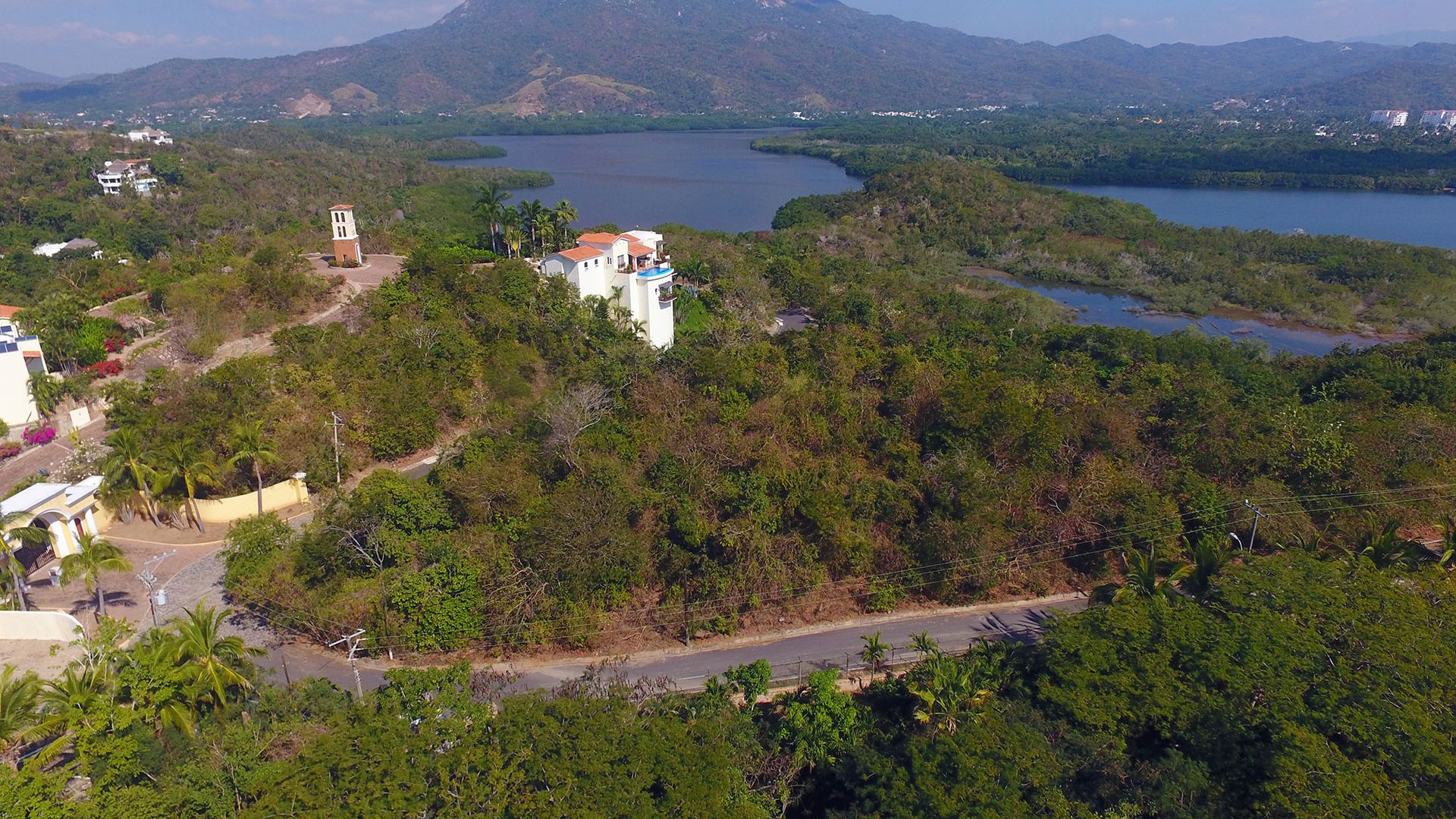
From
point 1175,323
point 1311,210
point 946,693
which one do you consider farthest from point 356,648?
point 1311,210

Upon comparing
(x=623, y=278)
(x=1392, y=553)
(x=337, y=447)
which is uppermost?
(x=623, y=278)

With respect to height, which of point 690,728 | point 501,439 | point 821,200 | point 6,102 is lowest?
point 690,728

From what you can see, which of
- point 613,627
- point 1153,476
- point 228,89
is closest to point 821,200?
point 1153,476

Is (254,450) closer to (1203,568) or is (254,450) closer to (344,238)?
(344,238)

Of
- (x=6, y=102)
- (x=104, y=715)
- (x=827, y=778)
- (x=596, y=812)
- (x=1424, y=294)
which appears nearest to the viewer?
(x=596, y=812)

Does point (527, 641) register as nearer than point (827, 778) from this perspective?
No

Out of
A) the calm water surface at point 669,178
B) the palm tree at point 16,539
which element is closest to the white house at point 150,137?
the calm water surface at point 669,178

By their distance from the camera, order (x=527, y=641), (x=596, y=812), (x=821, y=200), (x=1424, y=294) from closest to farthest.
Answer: (x=596, y=812)
(x=527, y=641)
(x=1424, y=294)
(x=821, y=200)

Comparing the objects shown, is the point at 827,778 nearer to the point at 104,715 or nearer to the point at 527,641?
the point at 527,641
